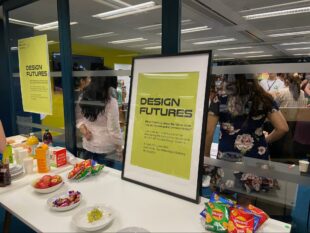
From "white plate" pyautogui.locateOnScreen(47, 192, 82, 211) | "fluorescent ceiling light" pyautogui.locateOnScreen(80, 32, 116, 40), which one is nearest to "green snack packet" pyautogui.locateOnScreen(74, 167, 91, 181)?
"white plate" pyautogui.locateOnScreen(47, 192, 82, 211)

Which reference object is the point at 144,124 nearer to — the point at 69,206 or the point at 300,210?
the point at 69,206

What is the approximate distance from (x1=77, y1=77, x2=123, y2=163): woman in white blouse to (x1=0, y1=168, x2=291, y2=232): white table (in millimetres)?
677

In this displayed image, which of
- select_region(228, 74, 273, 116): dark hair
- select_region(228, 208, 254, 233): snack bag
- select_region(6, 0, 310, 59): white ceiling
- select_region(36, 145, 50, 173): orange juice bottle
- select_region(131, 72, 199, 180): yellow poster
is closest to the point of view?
select_region(228, 208, 254, 233): snack bag

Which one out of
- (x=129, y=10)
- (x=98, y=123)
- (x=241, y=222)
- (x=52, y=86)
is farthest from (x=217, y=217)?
(x=129, y=10)

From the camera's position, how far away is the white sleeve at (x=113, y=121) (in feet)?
6.55

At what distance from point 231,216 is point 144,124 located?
663mm

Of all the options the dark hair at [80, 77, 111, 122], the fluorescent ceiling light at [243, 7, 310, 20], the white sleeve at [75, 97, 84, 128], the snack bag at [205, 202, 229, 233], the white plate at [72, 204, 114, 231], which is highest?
the fluorescent ceiling light at [243, 7, 310, 20]

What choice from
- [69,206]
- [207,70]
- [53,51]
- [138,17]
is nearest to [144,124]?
[207,70]

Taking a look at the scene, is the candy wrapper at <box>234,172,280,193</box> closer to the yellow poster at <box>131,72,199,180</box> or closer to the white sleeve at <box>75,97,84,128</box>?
the yellow poster at <box>131,72,199,180</box>

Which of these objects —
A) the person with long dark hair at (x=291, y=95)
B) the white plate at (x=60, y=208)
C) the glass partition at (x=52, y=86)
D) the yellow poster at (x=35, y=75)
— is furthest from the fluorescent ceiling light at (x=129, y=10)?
the white plate at (x=60, y=208)

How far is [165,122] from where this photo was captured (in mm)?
1255

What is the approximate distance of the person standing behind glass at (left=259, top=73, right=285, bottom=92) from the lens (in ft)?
3.98

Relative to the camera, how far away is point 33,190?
129 centimetres

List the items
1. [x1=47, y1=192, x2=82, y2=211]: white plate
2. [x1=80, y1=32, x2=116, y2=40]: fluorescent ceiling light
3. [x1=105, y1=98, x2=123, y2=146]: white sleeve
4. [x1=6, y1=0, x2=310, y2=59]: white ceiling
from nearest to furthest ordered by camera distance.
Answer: [x1=47, y1=192, x2=82, y2=211]: white plate, [x1=105, y1=98, x2=123, y2=146]: white sleeve, [x1=6, y1=0, x2=310, y2=59]: white ceiling, [x1=80, y1=32, x2=116, y2=40]: fluorescent ceiling light
